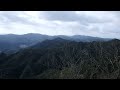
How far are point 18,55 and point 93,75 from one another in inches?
2055

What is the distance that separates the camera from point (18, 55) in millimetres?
54812

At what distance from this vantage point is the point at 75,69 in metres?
3.83
